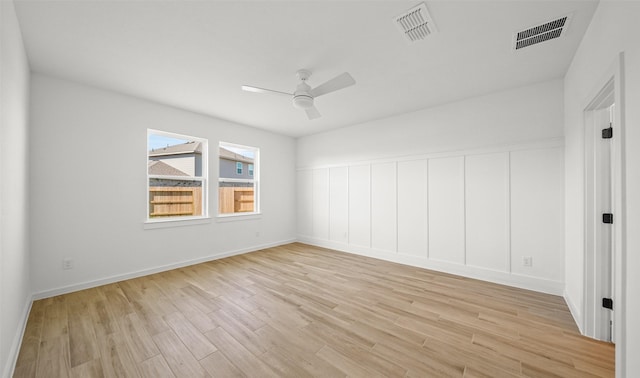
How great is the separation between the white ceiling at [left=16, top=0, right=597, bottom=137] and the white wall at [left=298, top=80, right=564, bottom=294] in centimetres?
47

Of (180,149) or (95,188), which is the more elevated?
(180,149)

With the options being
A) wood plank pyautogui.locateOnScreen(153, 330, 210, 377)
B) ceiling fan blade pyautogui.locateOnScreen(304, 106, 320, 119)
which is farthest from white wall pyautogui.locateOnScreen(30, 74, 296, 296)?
ceiling fan blade pyautogui.locateOnScreen(304, 106, 320, 119)

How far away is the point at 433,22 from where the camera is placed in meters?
1.91

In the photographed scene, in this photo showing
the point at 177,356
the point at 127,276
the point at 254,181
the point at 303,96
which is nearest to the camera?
the point at 177,356

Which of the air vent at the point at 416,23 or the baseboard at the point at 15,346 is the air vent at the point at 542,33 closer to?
the air vent at the point at 416,23

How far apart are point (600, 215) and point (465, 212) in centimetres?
157

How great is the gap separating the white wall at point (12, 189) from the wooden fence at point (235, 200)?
96.7 inches

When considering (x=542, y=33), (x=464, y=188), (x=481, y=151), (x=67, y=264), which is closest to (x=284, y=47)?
(x=542, y=33)

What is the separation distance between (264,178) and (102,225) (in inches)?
112

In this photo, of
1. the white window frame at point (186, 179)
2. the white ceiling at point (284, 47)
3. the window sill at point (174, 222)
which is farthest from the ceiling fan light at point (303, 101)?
the window sill at point (174, 222)

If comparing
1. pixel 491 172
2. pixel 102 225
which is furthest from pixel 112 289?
pixel 491 172

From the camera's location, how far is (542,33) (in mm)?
2049

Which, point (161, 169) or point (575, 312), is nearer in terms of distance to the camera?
point (575, 312)

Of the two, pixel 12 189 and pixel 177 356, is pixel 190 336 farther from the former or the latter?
pixel 12 189
